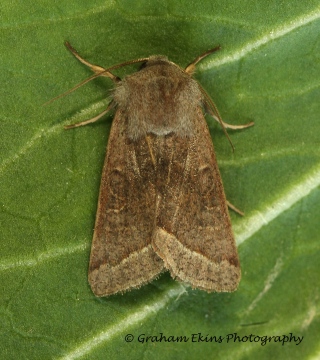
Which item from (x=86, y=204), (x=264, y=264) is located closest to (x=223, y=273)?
(x=264, y=264)

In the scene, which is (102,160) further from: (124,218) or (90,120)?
(124,218)

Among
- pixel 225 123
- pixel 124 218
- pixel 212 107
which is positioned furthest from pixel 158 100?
pixel 124 218

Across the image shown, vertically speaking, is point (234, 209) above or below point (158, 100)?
below

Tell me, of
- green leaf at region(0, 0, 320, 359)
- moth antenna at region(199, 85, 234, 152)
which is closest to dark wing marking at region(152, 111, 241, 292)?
moth antenna at region(199, 85, 234, 152)

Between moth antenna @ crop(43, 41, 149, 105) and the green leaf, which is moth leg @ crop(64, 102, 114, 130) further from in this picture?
moth antenna @ crop(43, 41, 149, 105)

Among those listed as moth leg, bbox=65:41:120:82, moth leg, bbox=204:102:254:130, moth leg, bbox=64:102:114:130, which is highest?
moth leg, bbox=65:41:120:82

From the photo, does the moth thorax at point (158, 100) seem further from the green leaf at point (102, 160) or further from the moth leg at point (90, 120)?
the green leaf at point (102, 160)

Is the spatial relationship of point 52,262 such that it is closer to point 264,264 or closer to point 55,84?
point 55,84
